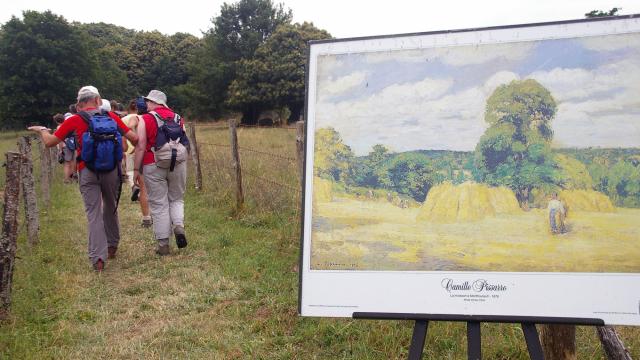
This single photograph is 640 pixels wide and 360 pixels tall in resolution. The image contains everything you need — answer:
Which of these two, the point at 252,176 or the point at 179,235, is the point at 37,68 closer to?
the point at 252,176

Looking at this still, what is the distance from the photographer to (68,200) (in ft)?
35.4

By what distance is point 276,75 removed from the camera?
4156 cm

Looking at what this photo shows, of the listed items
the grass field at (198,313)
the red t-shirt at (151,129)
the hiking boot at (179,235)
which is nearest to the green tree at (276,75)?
the grass field at (198,313)

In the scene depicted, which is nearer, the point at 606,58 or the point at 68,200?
the point at 606,58

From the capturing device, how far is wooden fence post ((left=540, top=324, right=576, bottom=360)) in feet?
9.59

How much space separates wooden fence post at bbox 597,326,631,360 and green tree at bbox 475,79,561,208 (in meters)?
1.05

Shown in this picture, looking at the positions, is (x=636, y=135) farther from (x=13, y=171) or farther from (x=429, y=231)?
(x=13, y=171)

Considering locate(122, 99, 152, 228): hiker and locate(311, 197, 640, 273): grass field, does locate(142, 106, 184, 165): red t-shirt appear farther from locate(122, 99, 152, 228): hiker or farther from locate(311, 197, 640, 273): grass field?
locate(311, 197, 640, 273): grass field

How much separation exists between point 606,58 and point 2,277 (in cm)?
445

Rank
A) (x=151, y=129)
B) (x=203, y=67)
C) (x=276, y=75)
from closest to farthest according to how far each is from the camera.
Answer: (x=151, y=129) → (x=276, y=75) → (x=203, y=67)

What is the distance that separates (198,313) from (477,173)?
3.06m

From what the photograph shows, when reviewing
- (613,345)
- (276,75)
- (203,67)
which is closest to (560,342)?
(613,345)

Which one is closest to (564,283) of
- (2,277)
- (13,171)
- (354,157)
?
(354,157)

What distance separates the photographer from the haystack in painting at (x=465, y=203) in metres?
2.37
